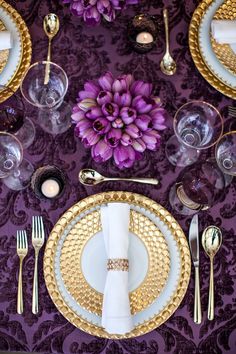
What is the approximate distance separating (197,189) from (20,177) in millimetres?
383

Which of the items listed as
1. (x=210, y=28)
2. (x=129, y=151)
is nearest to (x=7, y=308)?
(x=129, y=151)

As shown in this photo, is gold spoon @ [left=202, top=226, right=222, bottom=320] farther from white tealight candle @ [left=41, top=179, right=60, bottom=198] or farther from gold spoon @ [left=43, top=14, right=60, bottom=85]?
gold spoon @ [left=43, top=14, right=60, bottom=85]

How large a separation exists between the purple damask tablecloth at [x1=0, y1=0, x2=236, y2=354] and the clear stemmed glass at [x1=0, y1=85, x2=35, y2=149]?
0.02 meters

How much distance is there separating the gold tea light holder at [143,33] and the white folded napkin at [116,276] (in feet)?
1.18

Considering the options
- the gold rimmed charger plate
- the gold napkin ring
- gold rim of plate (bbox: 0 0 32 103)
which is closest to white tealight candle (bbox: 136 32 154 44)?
the gold rimmed charger plate

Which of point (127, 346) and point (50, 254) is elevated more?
point (50, 254)

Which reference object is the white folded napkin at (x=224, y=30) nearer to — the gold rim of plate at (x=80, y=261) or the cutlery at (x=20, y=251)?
the gold rim of plate at (x=80, y=261)

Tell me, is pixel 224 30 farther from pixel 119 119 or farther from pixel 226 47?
pixel 119 119

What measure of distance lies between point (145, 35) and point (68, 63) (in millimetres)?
184

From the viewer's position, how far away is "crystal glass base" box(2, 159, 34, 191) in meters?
1.22

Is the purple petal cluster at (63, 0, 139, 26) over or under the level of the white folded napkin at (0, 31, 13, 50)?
over

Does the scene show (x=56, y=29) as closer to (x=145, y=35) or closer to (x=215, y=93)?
(x=145, y=35)

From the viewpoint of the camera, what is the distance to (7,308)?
3.88ft

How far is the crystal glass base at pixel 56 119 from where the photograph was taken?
123 centimetres
